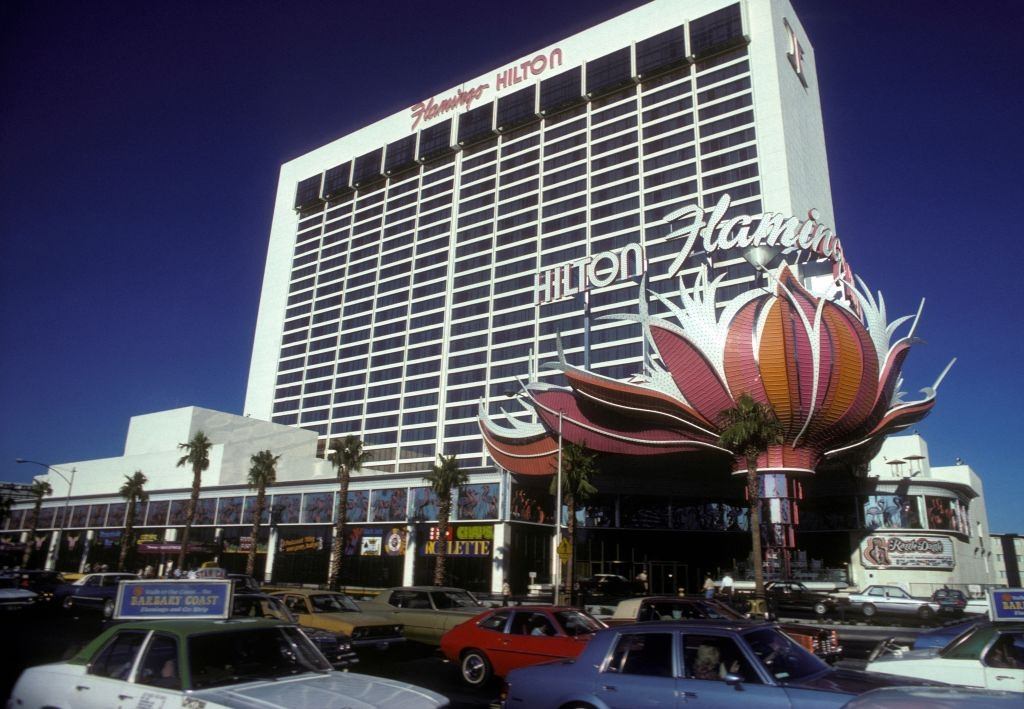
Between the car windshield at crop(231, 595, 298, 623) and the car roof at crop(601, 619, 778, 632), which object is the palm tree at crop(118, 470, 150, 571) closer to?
the car windshield at crop(231, 595, 298, 623)

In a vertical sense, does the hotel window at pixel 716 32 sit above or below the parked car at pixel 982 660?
above

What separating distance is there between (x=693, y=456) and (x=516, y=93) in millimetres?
77267

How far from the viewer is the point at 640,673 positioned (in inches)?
312

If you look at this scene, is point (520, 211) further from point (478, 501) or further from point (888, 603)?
point (888, 603)

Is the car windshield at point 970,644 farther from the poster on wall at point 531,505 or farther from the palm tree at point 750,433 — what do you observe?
the poster on wall at point 531,505

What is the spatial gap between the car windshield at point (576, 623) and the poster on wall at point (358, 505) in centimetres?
4756

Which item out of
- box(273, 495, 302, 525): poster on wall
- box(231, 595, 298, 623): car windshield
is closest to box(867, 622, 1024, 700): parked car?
box(231, 595, 298, 623): car windshield

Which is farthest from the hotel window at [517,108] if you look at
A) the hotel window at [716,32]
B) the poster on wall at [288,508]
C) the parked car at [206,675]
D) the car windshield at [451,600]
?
the parked car at [206,675]

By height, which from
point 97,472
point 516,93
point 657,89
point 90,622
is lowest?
point 90,622

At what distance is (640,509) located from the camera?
57094mm

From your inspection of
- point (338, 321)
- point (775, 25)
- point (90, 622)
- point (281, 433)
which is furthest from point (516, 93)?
point (90, 622)

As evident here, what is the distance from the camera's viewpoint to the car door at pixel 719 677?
22.7ft

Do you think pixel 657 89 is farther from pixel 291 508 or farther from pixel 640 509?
pixel 291 508

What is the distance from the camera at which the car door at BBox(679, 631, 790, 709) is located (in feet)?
22.7
